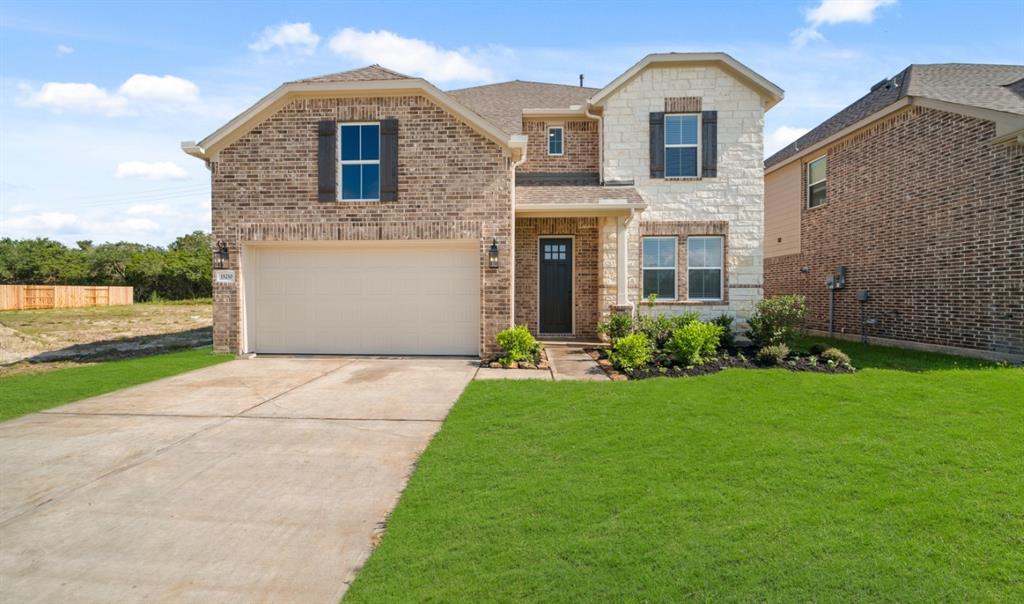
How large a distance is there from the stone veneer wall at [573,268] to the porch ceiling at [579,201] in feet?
2.67

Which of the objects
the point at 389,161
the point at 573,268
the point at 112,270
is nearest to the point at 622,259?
the point at 573,268

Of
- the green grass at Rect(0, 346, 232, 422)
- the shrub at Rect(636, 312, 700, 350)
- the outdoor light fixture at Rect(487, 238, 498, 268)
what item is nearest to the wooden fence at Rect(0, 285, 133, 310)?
the green grass at Rect(0, 346, 232, 422)

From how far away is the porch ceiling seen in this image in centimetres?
1084

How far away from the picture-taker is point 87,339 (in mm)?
15109

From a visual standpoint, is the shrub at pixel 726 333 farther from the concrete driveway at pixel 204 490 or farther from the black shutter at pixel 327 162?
the black shutter at pixel 327 162

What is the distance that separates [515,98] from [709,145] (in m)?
5.68

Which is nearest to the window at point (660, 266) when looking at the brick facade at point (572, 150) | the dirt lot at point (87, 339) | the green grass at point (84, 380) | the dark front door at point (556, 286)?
the dark front door at point (556, 286)

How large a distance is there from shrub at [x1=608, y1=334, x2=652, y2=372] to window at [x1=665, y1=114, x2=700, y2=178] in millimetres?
5311

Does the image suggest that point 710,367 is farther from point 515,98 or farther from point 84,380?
point 84,380

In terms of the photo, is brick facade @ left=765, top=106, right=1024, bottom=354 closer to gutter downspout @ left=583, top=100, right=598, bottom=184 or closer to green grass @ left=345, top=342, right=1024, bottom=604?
green grass @ left=345, top=342, right=1024, bottom=604

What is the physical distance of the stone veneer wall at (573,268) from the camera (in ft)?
40.8

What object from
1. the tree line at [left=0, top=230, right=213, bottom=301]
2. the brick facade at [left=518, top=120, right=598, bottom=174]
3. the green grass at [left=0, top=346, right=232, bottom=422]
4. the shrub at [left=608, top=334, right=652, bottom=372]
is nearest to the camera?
the green grass at [left=0, top=346, right=232, bottom=422]

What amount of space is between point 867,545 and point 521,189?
10.1 m

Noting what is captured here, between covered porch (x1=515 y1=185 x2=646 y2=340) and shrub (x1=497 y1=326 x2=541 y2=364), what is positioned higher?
covered porch (x1=515 y1=185 x2=646 y2=340)
